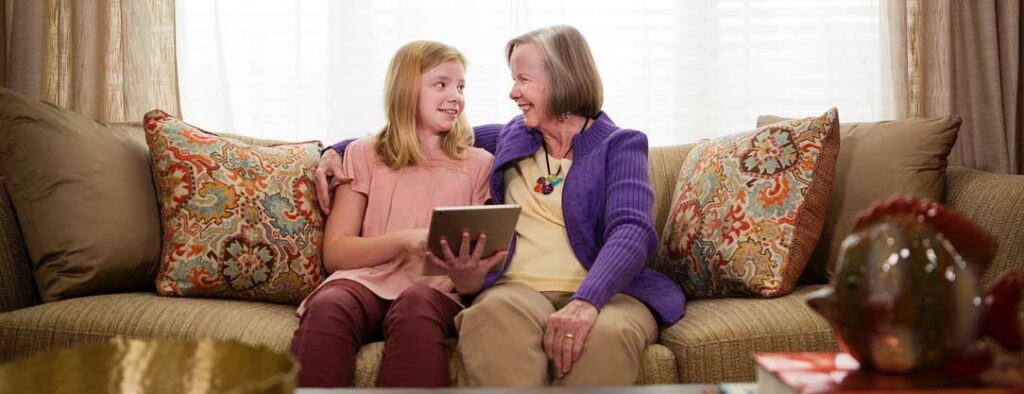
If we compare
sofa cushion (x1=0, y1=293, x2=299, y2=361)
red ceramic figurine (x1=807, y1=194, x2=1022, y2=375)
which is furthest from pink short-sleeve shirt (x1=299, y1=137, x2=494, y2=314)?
red ceramic figurine (x1=807, y1=194, x2=1022, y2=375)

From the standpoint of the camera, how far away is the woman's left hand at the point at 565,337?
1660mm

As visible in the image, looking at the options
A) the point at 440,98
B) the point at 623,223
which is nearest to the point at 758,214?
the point at 623,223

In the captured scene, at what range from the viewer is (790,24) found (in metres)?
2.87

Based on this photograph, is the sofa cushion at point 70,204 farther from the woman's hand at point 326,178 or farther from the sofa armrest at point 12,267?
the woman's hand at point 326,178

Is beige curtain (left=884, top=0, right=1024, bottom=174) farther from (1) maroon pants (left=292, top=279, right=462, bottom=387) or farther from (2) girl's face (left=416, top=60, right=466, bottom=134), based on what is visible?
(1) maroon pants (left=292, top=279, right=462, bottom=387)

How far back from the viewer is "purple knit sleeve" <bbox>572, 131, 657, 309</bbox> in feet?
5.88

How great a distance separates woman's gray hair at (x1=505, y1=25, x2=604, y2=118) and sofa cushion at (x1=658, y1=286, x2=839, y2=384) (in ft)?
1.83

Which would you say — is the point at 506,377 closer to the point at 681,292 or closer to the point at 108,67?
the point at 681,292

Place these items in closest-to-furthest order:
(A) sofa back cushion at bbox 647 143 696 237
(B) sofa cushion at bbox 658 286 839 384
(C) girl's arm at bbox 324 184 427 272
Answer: (B) sofa cushion at bbox 658 286 839 384 → (C) girl's arm at bbox 324 184 427 272 → (A) sofa back cushion at bbox 647 143 696 237

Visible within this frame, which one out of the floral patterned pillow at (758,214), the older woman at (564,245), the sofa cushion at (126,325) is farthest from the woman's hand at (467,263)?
the floral patterned pillow at (758,214)

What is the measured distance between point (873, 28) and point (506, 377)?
1873 millimetres

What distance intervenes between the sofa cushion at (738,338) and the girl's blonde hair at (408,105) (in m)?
0.71

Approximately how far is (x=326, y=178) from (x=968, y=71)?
73.4 inches

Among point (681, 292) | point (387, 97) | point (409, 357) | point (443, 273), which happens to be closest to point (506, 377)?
point (409, 357)
